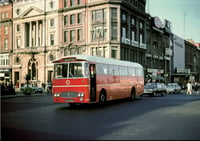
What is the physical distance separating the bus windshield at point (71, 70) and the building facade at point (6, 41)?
54.4m

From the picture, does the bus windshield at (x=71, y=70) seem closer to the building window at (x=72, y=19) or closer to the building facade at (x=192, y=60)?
the building window at (x=72, y=19)

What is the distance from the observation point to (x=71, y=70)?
56.0 feet

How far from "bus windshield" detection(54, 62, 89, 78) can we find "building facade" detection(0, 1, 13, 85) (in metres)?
54.4

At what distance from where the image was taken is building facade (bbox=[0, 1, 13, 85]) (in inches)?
2734

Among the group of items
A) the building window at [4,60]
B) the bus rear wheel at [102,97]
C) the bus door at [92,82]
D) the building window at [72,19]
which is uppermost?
the building window at [72,19]

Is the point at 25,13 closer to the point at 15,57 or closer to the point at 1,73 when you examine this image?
the point at 15,57

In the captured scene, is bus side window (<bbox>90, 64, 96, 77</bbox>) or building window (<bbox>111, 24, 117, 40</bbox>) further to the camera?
building window (<bbox>111, 24, 117, 40</bbox>)

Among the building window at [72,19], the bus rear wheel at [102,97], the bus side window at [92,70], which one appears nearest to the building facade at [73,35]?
the building window at [72,19]

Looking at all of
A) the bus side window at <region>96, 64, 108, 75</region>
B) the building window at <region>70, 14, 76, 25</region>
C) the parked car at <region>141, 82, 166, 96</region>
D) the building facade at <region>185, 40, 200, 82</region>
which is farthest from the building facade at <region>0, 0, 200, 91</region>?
the bus side window at <region>96, 64, 108, 75</region>

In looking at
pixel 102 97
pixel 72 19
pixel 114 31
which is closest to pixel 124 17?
pixel 114 31

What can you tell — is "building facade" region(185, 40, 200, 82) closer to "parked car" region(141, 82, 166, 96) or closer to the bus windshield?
"parked car" region(141, 82, 166, 96)

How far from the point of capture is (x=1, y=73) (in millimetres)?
69875

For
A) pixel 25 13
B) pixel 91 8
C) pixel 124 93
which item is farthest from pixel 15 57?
pixel 124 93

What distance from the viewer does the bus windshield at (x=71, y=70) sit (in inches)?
663
